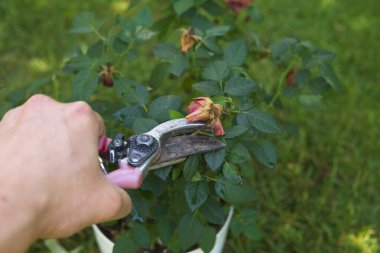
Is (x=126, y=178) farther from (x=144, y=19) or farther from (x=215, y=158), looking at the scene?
(x=144, y=19)

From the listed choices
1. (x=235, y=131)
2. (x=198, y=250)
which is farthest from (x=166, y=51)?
(x=198, y=250)

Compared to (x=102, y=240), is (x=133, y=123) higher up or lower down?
higher up

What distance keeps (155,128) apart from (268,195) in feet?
3.06

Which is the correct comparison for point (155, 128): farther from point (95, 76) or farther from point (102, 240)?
point (102, 240)

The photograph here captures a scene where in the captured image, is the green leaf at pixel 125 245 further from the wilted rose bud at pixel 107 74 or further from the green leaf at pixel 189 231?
the wilted rose bud at pixel 107 74

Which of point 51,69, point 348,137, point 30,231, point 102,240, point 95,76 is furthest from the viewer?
point 51,69

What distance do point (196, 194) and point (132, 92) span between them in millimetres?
285

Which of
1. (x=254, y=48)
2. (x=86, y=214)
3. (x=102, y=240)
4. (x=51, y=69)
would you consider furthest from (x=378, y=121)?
(x=86, y=214)

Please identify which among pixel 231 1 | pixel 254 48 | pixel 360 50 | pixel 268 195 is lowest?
pixel 268 195

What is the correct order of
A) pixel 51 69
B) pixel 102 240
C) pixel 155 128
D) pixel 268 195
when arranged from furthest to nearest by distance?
pixel 51 69
pixel 268 195
pixel 102 240
pixel 155 128

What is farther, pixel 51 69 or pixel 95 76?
pixel 51 69

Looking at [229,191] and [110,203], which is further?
[229,191]

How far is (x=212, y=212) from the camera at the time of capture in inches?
45.1

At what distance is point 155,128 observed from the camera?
974 millimetres
